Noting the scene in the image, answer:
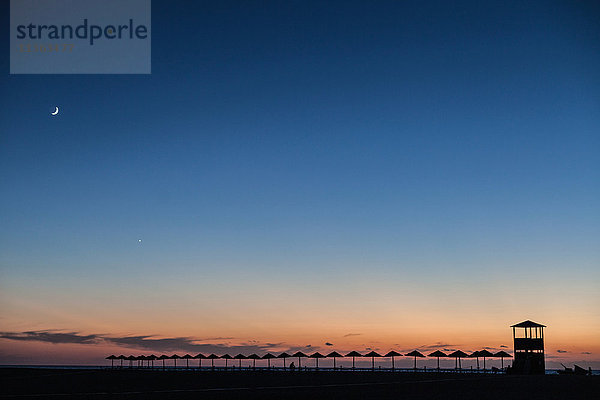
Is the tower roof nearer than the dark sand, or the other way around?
the dark sand

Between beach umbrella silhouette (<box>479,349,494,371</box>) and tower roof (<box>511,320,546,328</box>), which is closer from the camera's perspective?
tower roof (<box>511,320,546,328</box>)

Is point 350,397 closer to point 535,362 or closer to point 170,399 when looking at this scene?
point 170,399

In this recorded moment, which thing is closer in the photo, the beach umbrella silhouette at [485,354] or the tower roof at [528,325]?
the tower roof at [528,325]

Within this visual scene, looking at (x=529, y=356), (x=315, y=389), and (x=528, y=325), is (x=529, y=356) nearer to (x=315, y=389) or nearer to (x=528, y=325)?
(x=528, y=325)

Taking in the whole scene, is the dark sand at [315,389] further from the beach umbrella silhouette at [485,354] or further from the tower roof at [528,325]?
the beach umbrella silhouette at [485,354]

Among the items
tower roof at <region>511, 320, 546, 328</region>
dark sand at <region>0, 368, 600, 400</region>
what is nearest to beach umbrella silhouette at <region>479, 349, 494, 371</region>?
tower roof at <region>511, 320, 546, 328</region>

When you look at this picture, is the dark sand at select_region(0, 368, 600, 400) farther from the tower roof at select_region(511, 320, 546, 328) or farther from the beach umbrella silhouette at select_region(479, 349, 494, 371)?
the beach umbrella silhouette at select_region(479, 349, 494, 371)

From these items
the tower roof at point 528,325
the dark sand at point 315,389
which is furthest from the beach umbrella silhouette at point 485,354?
the dark sand at point 315,389

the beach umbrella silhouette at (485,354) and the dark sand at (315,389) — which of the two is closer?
the dark sand at (315,389)

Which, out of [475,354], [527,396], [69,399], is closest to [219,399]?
[69,399]

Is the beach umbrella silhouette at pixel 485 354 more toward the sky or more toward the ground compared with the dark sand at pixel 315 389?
more toward the ground

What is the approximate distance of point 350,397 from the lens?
2567 cm

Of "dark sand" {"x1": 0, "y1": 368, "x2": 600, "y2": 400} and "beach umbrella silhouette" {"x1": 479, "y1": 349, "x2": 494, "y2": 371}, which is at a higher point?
"dark sand" {"x1": 0, "y1": 368, "x2": 600, "y2": 400}

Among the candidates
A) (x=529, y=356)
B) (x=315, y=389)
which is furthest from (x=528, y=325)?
(x=315, y=389)
